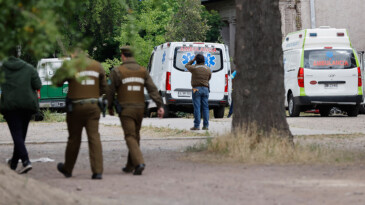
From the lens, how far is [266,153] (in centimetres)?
1220

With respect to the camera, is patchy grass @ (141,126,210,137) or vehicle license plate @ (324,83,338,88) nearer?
patchy grass @ (141,126,210,137)

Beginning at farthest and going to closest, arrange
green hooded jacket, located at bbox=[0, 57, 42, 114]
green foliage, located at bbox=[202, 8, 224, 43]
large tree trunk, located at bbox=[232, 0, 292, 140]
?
green foliage, located at bbox=[202, 8, 224, 43], large tree trunk, located at bbox=[232, 0, 292, 140], green hooded jacket, located at bbox=[0, 57, 42, 114]

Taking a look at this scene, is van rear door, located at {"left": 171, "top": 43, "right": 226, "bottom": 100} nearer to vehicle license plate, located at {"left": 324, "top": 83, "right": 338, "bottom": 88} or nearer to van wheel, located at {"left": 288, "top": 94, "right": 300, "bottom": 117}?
van wheel, located at {"left": 288, "top": 94, "right": 300, "bottom": 117}

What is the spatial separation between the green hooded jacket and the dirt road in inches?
33.7

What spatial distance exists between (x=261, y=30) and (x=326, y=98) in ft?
43.1

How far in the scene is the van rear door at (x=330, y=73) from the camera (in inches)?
1006

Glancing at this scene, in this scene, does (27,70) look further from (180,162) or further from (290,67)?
(290,67)

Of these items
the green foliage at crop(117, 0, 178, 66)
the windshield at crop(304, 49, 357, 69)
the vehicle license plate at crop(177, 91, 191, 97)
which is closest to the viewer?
A: the windshield at crop(304, 49, 357, 69)

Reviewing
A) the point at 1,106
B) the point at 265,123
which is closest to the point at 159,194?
the point at 1,106

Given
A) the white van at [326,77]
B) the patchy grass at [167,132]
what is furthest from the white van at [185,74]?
the patchy grass at [167,132]

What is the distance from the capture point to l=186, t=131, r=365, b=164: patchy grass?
12.1m

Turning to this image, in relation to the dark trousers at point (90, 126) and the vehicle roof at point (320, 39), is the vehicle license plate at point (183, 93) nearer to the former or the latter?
the vehicle roof at point (320, 39)

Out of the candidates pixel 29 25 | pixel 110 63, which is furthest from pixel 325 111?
pixel 110 63

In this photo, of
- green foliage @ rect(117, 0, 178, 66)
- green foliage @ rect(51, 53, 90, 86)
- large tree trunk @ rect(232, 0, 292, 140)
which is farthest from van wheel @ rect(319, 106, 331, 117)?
green foliage @ rect(51, 53, 90, 86)
